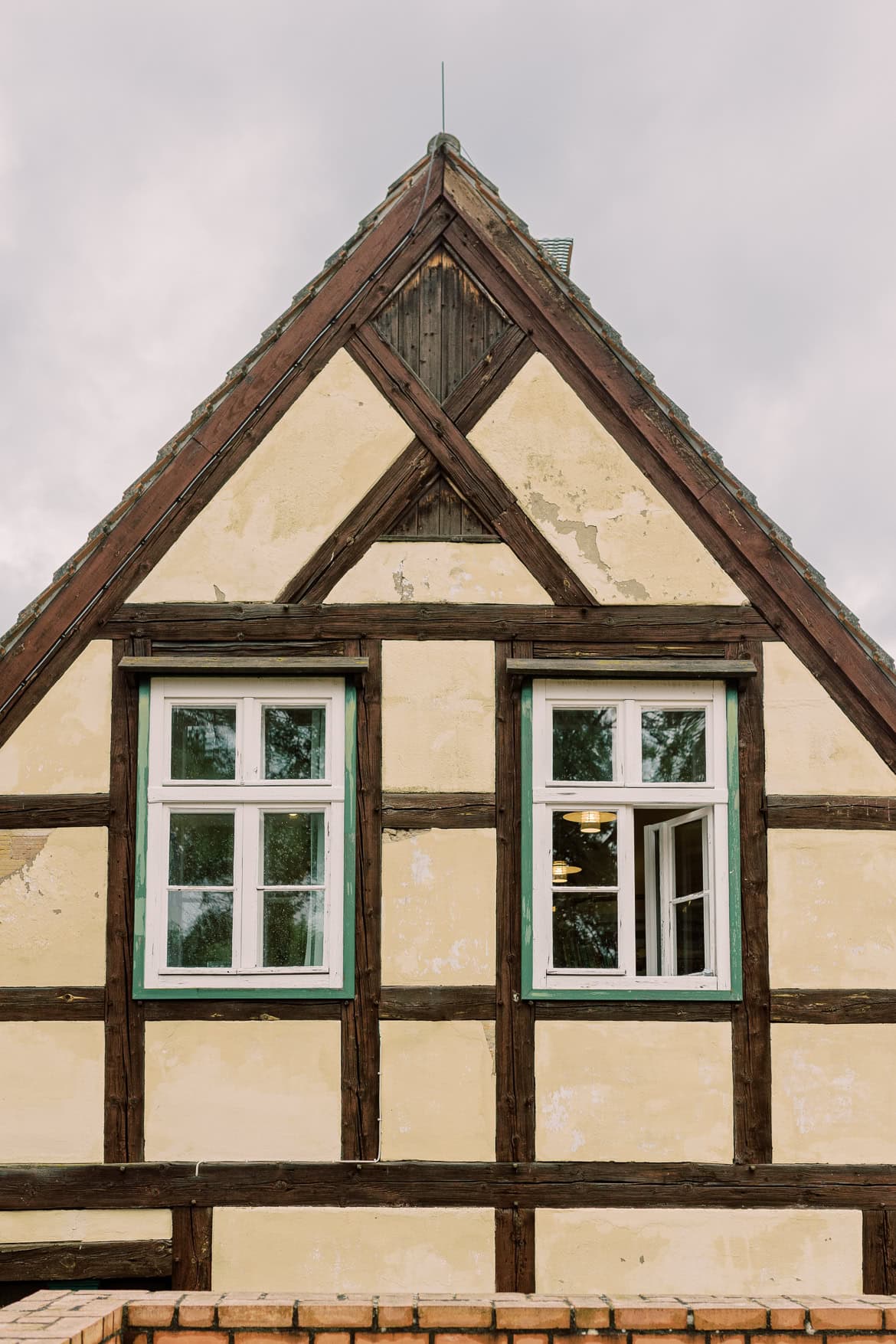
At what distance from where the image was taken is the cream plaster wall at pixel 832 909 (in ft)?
20.0

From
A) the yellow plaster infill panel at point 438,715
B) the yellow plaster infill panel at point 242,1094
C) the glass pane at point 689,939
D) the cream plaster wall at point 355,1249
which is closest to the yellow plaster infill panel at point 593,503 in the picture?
the yellow plaster infill panel at point 438,715

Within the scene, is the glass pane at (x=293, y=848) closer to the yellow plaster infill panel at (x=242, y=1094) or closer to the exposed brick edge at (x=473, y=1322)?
the yellow plaster infill panel at (x=242, y=1094)

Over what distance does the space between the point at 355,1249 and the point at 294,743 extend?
8.04 ft

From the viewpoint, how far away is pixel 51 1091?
5961mm

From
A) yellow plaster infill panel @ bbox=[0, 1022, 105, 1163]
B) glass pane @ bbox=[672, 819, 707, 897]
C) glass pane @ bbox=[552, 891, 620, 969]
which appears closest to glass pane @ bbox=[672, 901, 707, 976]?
glass pane @ bbox=[672, 819, 707, 897]

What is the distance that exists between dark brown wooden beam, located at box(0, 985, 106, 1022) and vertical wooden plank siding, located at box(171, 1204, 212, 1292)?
1032mm

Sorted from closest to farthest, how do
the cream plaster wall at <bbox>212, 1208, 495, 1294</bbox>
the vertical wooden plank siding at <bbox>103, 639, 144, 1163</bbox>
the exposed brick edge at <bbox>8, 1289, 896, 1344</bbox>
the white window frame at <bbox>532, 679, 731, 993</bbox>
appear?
the exposed brick edge at <bbox>8, 1289, 896, 1344</bbox>, the cream plaster wall at <bbox>212, 1208, 495, 1294</bbox>, the vertical wooden plank siding at <bbox>103, 639, 144, 1163</bbox>, the white window frame at <bbox>532, 679, 731, 993</bbox>

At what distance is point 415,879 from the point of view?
20.0 ft

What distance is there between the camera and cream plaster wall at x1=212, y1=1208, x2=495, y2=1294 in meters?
5.84

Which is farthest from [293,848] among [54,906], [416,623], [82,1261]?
[82,1261]

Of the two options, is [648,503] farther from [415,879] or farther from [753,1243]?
[753,1243]

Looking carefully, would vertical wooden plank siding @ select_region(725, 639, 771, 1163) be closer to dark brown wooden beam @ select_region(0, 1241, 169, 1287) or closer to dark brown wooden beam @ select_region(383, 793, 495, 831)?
dark brown wooden beam @ select_region(383, 793, 495, 831)

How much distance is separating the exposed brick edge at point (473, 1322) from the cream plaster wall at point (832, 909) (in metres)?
2.24

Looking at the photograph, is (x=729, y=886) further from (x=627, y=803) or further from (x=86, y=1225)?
(x=86, y=1225)
